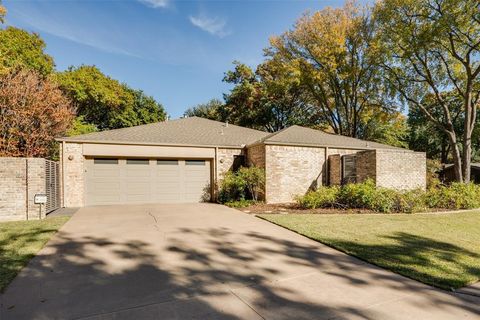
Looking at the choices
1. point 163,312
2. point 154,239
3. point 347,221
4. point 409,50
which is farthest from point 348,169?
point 163,312

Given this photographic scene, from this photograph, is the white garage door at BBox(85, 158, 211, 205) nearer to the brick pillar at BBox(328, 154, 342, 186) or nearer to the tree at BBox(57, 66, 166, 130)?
the brick pillar at BBox(328, 154, 342, 186)

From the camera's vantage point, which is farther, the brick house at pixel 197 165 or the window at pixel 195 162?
the window at pixel 195 162

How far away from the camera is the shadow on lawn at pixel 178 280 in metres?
2.89

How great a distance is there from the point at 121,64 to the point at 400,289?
17.4 m

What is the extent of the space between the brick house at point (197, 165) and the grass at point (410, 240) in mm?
3699

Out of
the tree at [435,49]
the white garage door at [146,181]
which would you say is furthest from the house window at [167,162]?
the tree at [435,49]

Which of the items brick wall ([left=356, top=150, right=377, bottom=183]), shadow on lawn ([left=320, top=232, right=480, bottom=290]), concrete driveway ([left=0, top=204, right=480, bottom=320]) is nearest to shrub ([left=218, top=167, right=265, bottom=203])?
brick wall ([left=356, top=150, right=377, bottom=183])

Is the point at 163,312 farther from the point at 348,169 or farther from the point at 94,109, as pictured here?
the point at 94,109

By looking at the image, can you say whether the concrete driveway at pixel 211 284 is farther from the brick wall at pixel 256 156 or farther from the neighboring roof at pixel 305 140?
the neighboring roof at pixel 305 140

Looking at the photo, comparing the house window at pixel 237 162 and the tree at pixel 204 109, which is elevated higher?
the tree at pixel 204 109

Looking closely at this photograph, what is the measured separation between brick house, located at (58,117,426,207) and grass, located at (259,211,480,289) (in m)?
3.70

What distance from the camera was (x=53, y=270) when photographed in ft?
13.2

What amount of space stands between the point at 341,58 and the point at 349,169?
38.4 ft

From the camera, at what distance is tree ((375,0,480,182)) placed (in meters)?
14.1
